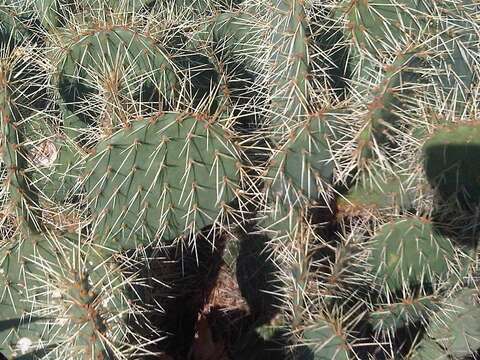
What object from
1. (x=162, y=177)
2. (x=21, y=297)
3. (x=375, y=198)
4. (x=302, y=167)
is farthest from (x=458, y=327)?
(x=21, y=297)

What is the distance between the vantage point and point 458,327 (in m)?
2.62

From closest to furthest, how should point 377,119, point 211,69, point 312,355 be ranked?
point 377,119 → point 312,355 → point 211,69

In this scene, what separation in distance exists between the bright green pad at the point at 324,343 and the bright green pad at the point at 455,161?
1.77ft

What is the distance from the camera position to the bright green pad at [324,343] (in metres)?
2.32

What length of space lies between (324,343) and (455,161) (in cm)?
67

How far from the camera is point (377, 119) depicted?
86.3 inches

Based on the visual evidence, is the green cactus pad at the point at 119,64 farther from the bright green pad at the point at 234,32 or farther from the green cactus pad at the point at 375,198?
the green cactus pad at the point at 375,198

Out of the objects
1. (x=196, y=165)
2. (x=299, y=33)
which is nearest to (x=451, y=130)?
(x=299, y=33)

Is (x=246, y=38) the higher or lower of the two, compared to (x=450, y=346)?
higher

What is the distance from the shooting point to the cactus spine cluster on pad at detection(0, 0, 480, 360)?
226 cm

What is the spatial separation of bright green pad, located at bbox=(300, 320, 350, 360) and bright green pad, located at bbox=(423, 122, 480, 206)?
0.54 meters

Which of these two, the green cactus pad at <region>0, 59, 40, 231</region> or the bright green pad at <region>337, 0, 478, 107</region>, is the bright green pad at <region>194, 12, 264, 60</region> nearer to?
the bright green pad at <region>337, 0, 478, 107</region>

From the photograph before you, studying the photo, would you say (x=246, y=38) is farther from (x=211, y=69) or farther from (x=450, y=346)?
(x=450, y=346)

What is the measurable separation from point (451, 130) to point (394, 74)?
229mm
